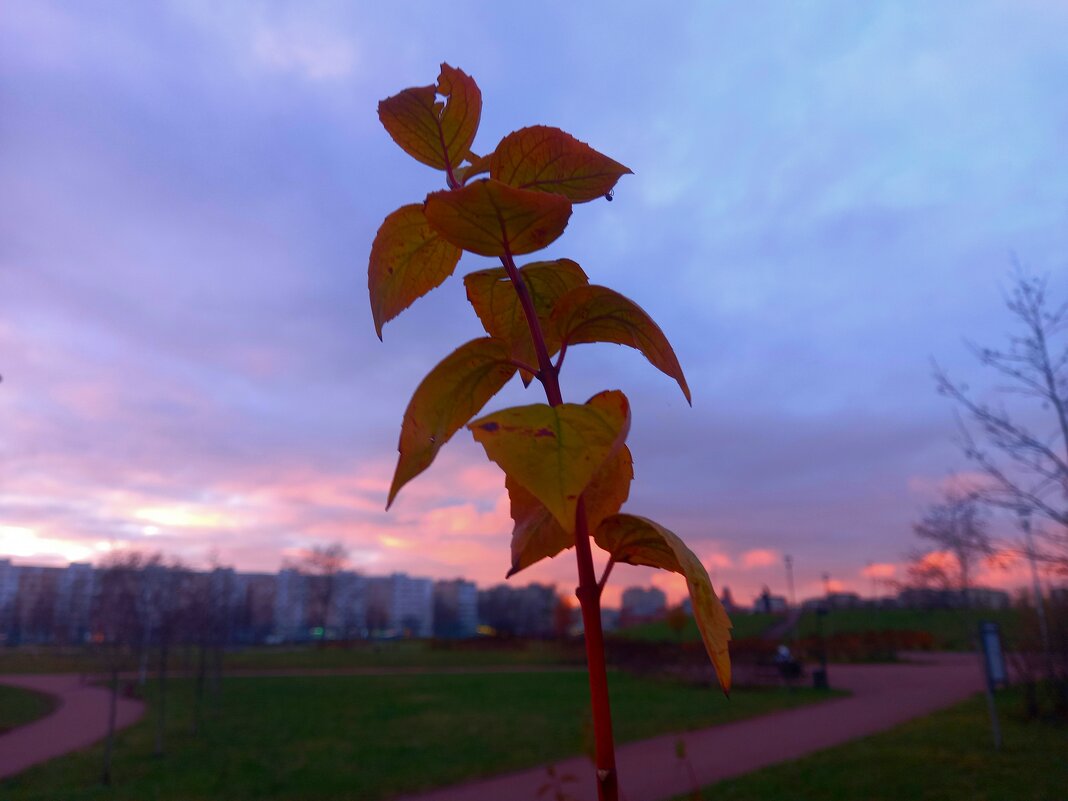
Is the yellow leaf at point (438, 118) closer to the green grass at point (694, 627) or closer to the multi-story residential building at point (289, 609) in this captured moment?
the green grass at point (694, 627)

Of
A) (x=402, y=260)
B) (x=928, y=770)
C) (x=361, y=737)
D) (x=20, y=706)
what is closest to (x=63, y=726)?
(x=20, y=706)

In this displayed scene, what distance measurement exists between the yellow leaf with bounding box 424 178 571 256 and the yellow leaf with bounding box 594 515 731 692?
0.29m

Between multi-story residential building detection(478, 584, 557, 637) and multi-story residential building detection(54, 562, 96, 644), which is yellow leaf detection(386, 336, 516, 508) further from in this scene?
multi-story residential building detection(478, 584, 557, 637)

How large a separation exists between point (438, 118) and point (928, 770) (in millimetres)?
11813

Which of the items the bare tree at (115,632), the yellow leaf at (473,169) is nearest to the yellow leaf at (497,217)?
the yellow leaf at (473,169)

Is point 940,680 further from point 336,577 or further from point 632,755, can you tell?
point 336,577

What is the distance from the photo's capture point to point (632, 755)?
1202 centimetres

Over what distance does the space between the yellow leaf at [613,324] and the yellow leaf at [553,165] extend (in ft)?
0.38

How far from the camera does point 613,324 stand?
2.48ft

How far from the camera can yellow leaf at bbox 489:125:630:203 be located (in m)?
0.75

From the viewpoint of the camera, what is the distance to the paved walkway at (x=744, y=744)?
9875 mm

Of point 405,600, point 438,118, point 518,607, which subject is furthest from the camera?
point 405,600

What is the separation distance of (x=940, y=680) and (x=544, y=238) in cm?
2650

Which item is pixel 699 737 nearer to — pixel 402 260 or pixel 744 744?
pixel 744 744
